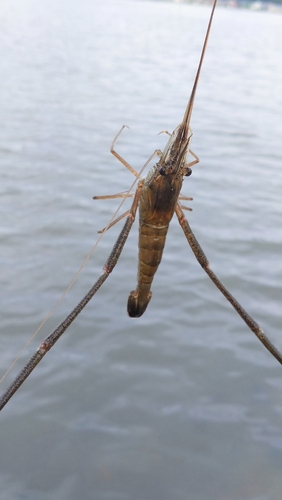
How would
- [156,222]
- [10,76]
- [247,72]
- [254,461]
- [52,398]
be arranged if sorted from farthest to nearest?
1. [247,72]
2. [10,76]
3. [52,398]
4. [254,461]
5. [156,222]

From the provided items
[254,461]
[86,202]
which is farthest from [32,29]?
[254,461]

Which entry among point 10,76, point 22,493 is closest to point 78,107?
point 10,76

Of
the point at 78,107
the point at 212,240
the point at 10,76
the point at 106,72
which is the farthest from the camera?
the point at 106,72

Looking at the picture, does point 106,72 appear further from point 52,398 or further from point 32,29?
point 52,398

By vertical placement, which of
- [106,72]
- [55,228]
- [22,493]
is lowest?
[22,493]

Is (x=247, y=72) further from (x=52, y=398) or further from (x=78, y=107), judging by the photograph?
(x=52, y=398)

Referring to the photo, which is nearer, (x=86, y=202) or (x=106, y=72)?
(x=86, y=202)

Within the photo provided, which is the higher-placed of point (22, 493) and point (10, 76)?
point (10, 76)
